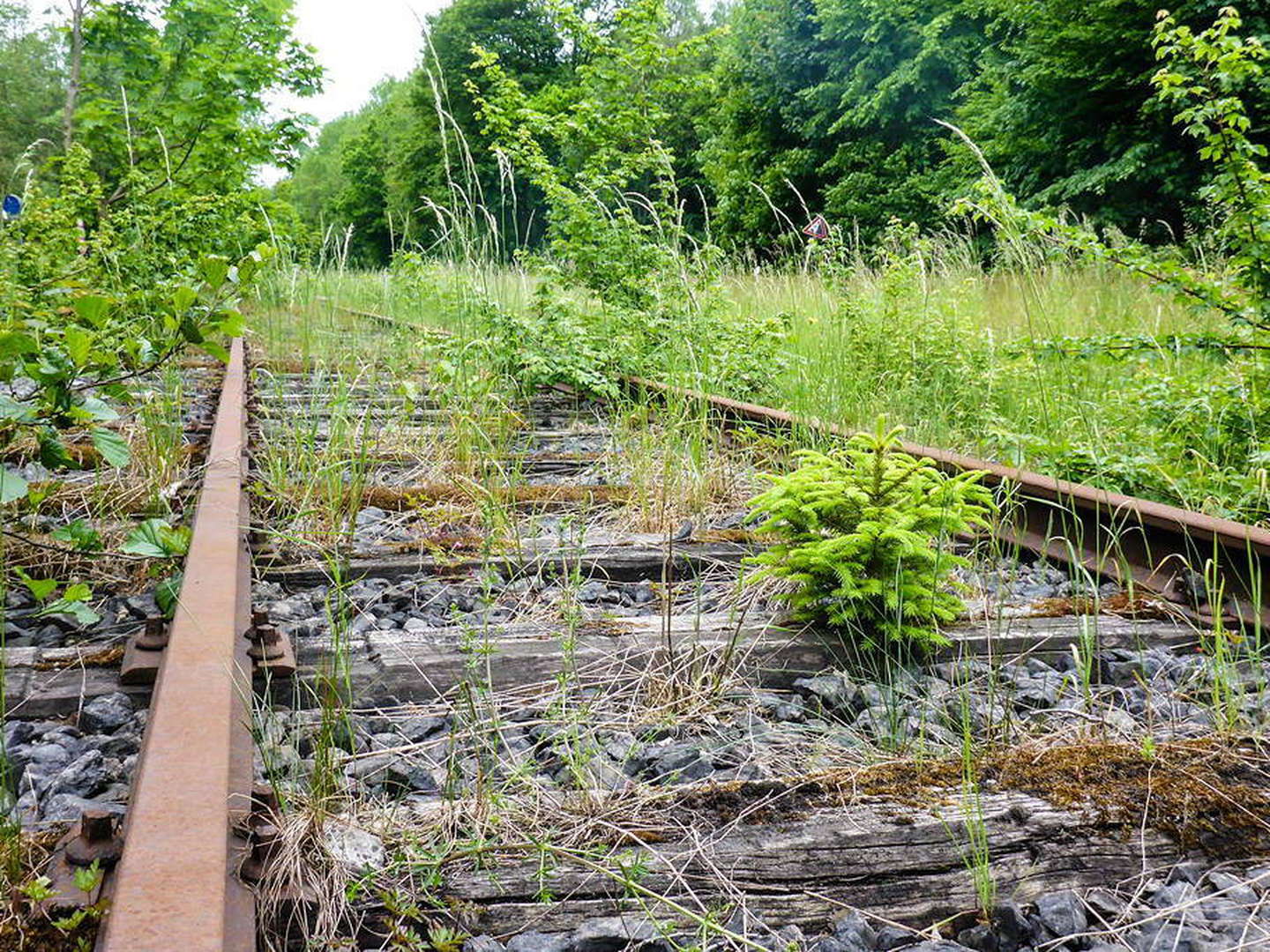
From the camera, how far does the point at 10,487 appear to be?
5.20ft

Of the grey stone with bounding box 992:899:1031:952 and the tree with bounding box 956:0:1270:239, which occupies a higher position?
the tree with bounding box 956:0:1270:239

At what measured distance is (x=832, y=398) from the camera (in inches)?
174

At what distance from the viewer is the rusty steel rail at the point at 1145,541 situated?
2.39 metres

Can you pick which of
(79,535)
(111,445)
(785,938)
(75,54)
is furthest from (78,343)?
(75,54)

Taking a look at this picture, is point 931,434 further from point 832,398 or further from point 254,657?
point 254,657

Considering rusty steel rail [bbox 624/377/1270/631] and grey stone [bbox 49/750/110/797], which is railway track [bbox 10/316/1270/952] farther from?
grey stone [bbox 49/750/110/797]

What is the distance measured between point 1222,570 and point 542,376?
3.22 m

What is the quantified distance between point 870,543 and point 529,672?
80 cm

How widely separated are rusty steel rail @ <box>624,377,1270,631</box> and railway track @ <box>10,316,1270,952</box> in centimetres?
1

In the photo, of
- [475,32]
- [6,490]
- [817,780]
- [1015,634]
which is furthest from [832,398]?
[475,32]

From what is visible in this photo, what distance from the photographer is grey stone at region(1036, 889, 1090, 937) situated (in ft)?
4.10

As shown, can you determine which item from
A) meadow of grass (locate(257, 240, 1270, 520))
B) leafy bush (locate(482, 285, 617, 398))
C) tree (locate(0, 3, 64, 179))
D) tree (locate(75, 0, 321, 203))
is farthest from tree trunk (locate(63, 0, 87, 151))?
tree (locate(0, 3, 64, 179))

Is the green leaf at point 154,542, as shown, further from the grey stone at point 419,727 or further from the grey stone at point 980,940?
the grey stone at point 980,940

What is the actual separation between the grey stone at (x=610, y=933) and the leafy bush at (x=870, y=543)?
957 millimetres
